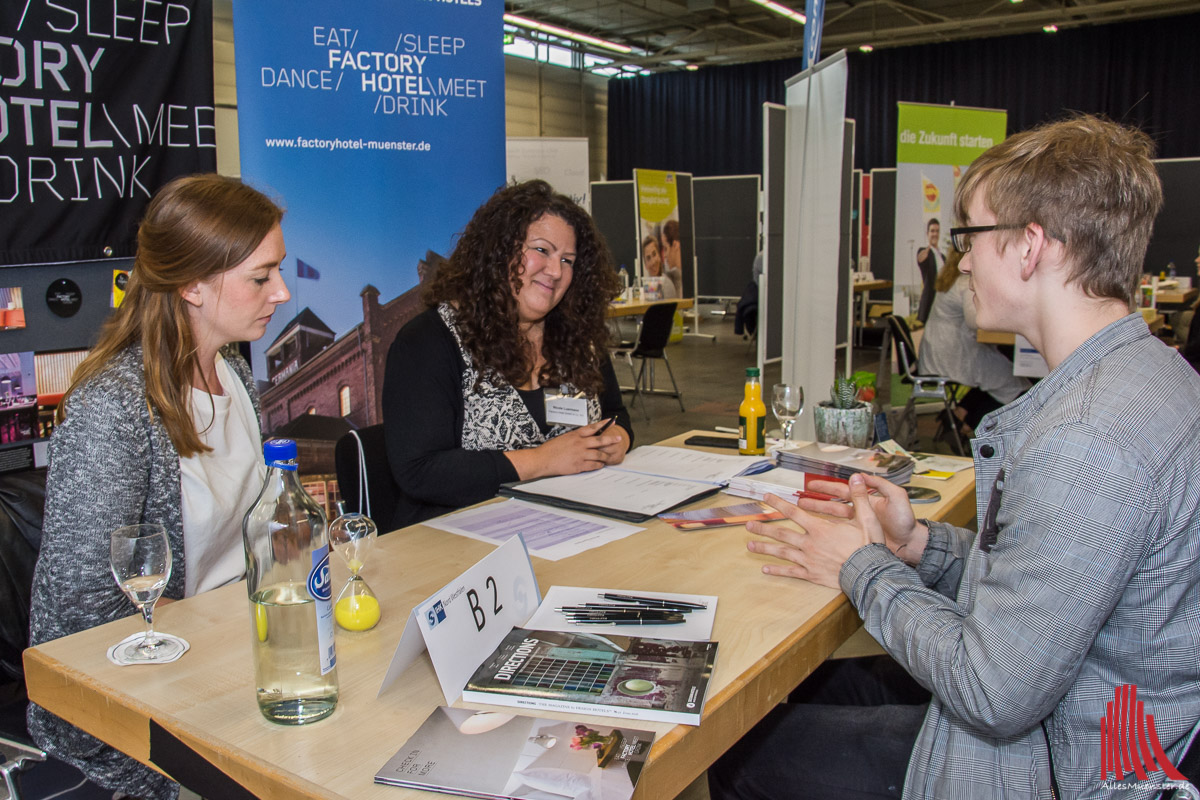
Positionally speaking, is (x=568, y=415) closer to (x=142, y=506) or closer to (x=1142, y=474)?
(x=142, y=506)

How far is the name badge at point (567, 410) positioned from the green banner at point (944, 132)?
551 centimetres

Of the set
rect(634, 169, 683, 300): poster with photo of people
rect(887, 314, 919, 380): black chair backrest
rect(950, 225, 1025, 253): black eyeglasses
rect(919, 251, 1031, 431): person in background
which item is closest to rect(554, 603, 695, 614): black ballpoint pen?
rect(950, 225, 1025, 253): black eyeglasses

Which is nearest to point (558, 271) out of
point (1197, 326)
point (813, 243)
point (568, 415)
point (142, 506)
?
point (568, 415)

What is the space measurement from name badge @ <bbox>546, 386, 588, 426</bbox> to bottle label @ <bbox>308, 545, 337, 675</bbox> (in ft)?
4.05

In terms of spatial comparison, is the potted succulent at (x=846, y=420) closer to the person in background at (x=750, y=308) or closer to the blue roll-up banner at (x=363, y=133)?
the blue roll-up banner at (x=363, y=133)

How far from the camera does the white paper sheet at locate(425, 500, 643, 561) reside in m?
1.50

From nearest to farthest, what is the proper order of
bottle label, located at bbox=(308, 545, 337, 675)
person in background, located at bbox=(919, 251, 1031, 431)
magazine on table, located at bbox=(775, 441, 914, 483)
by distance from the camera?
bottle label, located at bbox=(308, 545, 337, 675) → magazine on table, located at bbox=(775, 441, 914, 483) → person in background, located at bbox=(919, 251, 1031, 431)

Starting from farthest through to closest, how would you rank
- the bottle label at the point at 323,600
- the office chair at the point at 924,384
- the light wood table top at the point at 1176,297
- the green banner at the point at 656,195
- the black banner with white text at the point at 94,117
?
the green banner at the point at 656,195 → the light wood table top at the point at 1176,297 → the office chair at the point at 924,384 → the black banner with white text at the point at 94,117 → the bottle label at the point at 323,600

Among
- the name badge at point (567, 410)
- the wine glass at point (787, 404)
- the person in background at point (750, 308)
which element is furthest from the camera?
the person in background at point (750, 308)

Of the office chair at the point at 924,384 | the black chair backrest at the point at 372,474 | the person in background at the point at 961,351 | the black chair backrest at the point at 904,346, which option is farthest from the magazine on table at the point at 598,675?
the black chair backrest at the point at 904,346

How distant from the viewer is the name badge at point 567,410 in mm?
2141

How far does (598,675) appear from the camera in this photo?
3.28ft

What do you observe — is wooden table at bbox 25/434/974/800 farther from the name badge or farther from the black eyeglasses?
the name badge

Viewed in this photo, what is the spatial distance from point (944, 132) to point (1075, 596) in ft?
23.3
